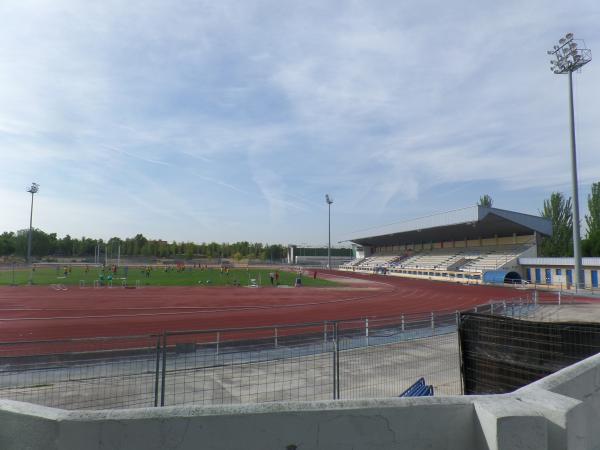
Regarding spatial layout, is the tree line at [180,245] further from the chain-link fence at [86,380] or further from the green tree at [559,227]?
the chain-link fence at [86,380]

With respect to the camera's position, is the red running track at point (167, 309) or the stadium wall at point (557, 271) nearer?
the red running track at point (167, 309)

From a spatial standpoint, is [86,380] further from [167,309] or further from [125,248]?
[125,248]

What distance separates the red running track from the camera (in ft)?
57.5

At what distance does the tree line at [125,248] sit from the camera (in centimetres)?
11812

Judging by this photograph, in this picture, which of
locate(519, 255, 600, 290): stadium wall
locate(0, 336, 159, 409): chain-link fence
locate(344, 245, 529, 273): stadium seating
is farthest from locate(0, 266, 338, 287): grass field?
locate(0, 336, 159, 409): chain-link fence

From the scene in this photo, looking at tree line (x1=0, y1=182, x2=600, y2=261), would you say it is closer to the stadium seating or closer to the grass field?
the stadium seating

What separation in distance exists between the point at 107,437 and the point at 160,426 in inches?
11.6

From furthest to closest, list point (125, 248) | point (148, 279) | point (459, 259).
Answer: point (125, 248), point (459, 259), point (148, 279)

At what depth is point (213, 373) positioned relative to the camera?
31.2 ft

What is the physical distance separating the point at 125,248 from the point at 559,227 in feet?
440

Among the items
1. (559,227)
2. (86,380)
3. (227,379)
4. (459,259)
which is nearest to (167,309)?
(86,380)

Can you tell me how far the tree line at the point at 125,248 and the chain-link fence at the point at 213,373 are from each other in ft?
356

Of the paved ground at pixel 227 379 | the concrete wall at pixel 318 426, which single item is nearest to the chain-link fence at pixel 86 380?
the paved ground at pixel 227 379

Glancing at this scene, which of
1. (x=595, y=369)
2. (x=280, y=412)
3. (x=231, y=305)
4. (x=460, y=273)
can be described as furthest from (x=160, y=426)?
(x=460, y=273)
